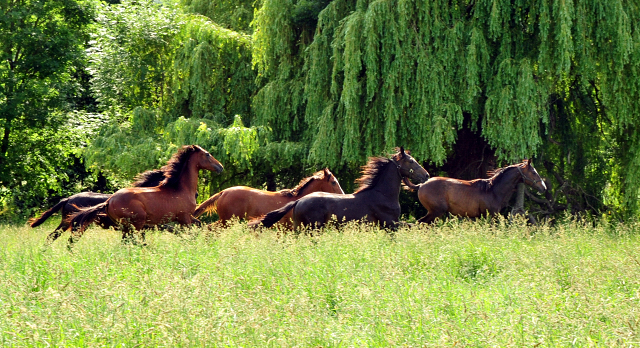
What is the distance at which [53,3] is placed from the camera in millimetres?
23078

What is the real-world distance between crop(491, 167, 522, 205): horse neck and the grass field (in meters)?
3.50

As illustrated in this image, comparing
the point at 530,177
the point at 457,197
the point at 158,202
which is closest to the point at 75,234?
the point at 158,202

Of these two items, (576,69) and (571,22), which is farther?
(576,69)

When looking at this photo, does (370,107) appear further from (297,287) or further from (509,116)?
(297,287)

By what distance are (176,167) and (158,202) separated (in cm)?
83

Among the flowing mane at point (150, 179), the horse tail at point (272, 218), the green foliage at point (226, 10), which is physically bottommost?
the horse tail at point (272, 218)

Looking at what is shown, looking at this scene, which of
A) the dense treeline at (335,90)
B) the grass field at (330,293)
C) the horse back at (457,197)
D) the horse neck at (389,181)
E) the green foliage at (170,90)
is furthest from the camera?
the green foliage at (170,90)

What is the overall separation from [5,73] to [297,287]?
18.5 metres

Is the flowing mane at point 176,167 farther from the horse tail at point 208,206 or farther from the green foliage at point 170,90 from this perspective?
the green foliage at point 170,90

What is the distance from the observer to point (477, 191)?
13281 mm

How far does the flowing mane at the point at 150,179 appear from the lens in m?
11.5

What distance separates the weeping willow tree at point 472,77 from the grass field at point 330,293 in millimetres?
5490

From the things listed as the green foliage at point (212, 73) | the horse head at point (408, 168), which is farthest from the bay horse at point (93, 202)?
the green foliage at point (212, 73)

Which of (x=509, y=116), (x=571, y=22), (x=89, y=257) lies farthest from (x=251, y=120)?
(x=89, y=257)
